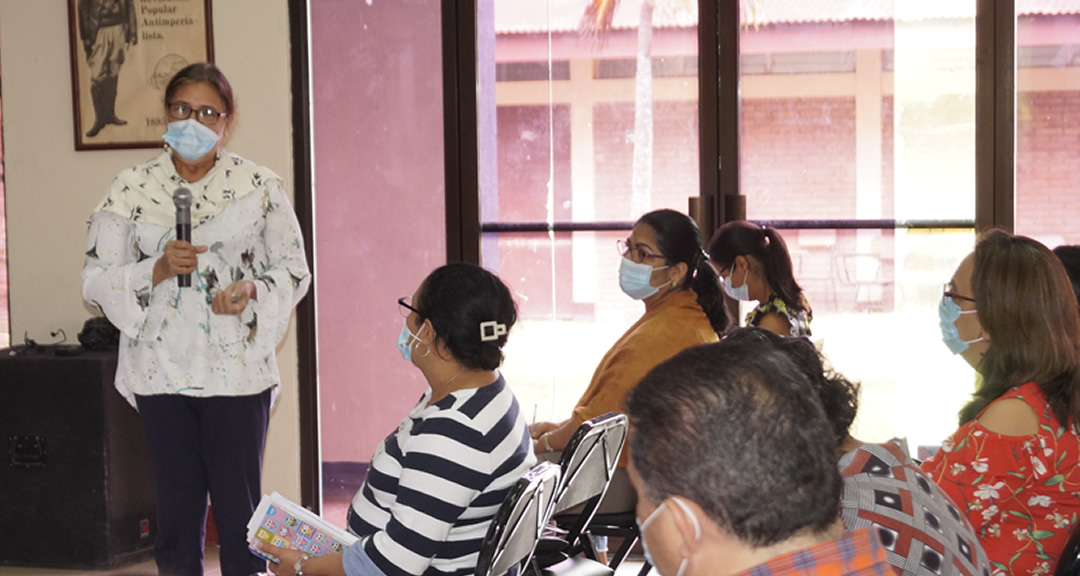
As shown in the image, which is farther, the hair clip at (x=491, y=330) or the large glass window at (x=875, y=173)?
the large glass window at (x=875, y=173)

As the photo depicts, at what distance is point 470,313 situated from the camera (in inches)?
86.0

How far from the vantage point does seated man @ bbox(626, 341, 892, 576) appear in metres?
1.04

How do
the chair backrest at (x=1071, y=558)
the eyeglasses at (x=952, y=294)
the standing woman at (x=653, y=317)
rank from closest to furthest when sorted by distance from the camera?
the chair backrest at (x=1071, y=558) → the eyeglasses at (x=952, y=294) → the standing woman at (x=653, y=317)

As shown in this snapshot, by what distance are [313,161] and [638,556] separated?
205 cm

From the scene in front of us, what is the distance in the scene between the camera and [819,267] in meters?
4.02

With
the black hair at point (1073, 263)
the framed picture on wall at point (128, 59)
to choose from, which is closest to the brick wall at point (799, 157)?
the black hair at point (1073, 263)

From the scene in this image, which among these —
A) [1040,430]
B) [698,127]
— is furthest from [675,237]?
[1040,430]

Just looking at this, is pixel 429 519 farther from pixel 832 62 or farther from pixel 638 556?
pixel 832 62

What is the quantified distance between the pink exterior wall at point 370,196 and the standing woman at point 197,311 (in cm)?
120

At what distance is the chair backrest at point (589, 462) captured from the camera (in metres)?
2.38

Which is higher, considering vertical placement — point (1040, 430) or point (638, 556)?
point (1040, 430)

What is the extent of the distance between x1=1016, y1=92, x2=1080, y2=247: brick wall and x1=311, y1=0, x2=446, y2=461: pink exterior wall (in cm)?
222

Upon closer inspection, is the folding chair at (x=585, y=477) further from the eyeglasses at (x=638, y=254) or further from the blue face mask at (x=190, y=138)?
the blue face mask at (x=190, y=138)

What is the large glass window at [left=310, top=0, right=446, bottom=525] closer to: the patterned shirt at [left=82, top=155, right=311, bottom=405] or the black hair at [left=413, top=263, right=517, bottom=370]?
the patterned shirt at [left=82, top=155, right=311, bottom=405]
